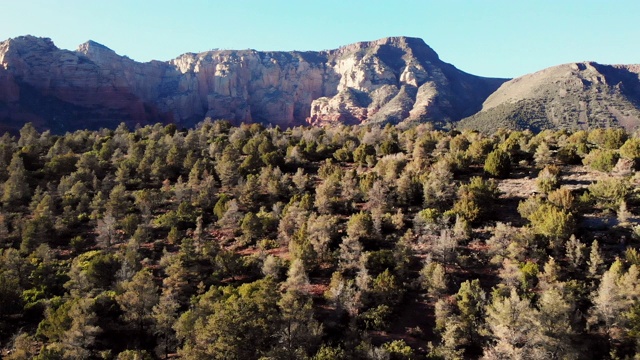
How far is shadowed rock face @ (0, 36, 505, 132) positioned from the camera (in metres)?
A: 131

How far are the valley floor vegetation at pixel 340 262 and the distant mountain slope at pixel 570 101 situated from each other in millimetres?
64872

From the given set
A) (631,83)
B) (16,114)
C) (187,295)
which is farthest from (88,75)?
(631,83)

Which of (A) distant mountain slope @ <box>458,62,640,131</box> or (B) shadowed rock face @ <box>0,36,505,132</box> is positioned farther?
(B) shadowed rock face @ <box>0,36,505,132</box>

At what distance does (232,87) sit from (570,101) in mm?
128105

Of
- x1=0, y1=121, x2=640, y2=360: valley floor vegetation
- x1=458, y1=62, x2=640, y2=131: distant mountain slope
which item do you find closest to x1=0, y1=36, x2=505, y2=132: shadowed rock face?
x1=458, y1=62, x2=640, y2=131: distant mountain slope

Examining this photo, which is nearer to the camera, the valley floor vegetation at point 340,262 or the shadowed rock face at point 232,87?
the valley floor vegetation at point 340,262

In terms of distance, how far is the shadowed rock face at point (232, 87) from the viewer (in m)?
131

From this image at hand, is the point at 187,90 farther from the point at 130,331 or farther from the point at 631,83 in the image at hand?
the point at 631,83

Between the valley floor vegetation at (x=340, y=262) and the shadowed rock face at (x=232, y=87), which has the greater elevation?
the shadowed rock face at (x=232, y=87)

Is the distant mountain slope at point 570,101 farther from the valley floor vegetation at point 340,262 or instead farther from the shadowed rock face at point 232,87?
the valley floor vegetation at point 340,262

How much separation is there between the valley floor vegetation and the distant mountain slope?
6487 cm

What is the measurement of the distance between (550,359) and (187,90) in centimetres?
17435

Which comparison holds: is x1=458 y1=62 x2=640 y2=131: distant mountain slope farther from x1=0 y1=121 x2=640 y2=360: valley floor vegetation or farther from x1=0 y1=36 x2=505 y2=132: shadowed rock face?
x1=0 y1=121 x2=640 y2=360: valley floor vegetation

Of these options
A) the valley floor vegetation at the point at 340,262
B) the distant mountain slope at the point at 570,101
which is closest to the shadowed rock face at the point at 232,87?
the distant mountain slope at the point at 570,101
